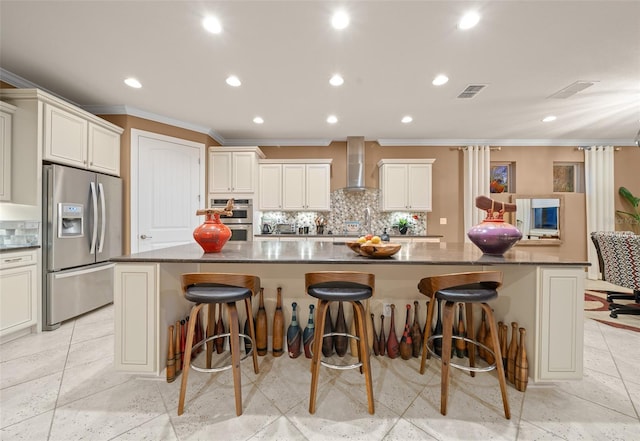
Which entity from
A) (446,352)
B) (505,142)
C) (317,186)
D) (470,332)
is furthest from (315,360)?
(505,142)

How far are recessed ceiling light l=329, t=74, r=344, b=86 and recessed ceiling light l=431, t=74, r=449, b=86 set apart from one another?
41.0 inches

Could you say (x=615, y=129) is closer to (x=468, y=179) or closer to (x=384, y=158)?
(x=468, y=179)

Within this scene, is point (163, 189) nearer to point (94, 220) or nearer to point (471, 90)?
point (94, 220)

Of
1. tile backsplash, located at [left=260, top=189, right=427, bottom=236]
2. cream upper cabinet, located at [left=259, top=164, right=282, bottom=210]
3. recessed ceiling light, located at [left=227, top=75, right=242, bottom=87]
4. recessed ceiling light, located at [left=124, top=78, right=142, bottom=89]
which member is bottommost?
tile backsplash, located at [left=260, top=189, right=427, bottom=236]

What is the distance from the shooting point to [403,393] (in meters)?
1.69

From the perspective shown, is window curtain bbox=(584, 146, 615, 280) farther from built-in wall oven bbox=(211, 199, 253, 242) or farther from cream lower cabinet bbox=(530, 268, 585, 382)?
built-in wall oven bbox=(211, 199, 253, 242)

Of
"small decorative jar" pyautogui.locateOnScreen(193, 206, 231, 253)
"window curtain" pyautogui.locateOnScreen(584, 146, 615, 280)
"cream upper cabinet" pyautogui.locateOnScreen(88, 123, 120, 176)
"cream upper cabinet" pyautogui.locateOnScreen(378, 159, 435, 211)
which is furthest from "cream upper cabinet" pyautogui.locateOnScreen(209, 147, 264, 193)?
"window curtain" pyautogui.locateOnScreen(584, 146, 615, 280)

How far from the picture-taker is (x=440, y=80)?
2.94 meters

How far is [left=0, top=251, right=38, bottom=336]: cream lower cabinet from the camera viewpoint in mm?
2365

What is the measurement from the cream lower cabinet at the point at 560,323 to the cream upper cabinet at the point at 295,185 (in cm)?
355

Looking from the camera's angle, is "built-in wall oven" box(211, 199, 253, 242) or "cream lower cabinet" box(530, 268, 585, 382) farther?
"built-in wall oven" box(211, 199, 253, 242)

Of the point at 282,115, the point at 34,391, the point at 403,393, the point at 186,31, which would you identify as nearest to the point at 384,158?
the point at 282,115

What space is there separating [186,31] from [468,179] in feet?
16.3

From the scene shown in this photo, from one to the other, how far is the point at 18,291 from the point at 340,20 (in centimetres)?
378
